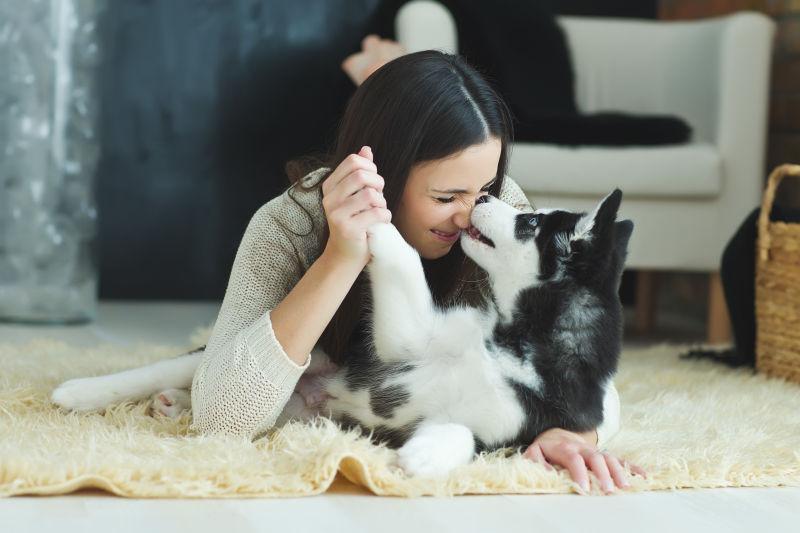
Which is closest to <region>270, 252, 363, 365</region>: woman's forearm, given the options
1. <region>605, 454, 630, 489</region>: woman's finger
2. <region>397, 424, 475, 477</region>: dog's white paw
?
<region>397, 424, 475, 477</region>: dog's white paw

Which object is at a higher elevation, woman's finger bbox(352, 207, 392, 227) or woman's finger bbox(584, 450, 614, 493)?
woman's finger bbox(352, 207, 392, 227)

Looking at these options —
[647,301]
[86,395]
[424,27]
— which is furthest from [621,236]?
[647,301]

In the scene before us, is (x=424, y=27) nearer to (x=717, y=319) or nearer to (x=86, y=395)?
(x=717, y=319)

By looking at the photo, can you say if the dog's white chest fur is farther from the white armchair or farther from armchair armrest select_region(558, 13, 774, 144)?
armchair armrest select_region(558, 13, 774, 144)

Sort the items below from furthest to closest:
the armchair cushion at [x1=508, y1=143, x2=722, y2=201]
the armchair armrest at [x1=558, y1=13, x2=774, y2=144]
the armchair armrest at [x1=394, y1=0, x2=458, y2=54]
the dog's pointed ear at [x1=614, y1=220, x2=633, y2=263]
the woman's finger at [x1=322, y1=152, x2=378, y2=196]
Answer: the armchair armrest at [x1=558, y1=13, x2=774, y2=144] → the armchair armrest at [x1=394, y1=0, x2=458, y2=54] → the armchair cushion at [x1=508, y1=143, x2=722, y2=201] → the dog's pointed ear at [x1=614, y1=220, x2=633, y2=263] → the woman's finger at [x1=322, y1=152, x2=378, y2=196]

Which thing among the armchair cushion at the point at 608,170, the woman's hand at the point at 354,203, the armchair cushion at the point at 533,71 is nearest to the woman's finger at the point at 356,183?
the woman's hand at the point at 354,203

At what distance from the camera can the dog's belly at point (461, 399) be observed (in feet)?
4.83

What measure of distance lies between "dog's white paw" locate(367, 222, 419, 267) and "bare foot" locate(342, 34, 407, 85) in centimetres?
182

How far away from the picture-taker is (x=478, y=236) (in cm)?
159

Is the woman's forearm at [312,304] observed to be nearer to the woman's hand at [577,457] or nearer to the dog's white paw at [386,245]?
the dog's white paw at [386,245]

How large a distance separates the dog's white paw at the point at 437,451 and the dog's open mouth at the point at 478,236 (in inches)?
11.4

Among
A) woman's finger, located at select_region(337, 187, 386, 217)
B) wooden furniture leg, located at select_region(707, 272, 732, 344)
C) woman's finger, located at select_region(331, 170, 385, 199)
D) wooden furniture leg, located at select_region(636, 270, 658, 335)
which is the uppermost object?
woman's finger, located at select_region(331, 170, 385, 199)

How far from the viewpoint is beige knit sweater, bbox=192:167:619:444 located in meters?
1.51

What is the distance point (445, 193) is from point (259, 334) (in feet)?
1.19
